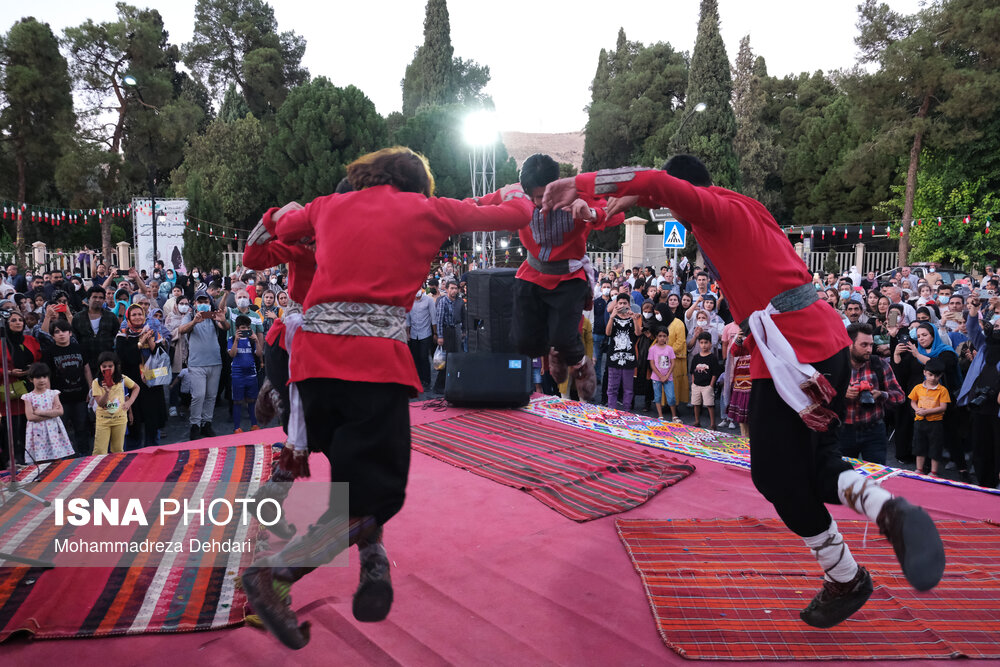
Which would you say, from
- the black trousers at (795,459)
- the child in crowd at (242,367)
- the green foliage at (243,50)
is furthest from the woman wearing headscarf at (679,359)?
the green foliage at (243,50)

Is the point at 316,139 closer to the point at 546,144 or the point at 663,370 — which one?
the point at 663,370

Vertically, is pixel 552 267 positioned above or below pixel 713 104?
below

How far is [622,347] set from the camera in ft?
28.3

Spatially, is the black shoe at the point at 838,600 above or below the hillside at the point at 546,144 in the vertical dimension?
below

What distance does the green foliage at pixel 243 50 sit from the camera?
118 feet

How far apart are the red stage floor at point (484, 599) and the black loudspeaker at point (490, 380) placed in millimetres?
2770

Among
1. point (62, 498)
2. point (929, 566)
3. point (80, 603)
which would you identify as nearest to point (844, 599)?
point (929, 566)

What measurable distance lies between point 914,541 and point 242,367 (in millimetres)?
6822

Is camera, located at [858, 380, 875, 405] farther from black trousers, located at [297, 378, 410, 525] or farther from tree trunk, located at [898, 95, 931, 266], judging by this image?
tree trunk, located at [898, 95, 931, 266]

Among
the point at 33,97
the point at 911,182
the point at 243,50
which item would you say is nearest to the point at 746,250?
the point at 911,182

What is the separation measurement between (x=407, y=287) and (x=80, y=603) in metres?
2.31

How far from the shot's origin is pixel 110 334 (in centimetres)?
727

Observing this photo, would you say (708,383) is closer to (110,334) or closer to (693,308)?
(693,308)

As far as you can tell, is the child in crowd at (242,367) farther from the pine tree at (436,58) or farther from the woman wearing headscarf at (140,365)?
the pine tree at (436,58)
